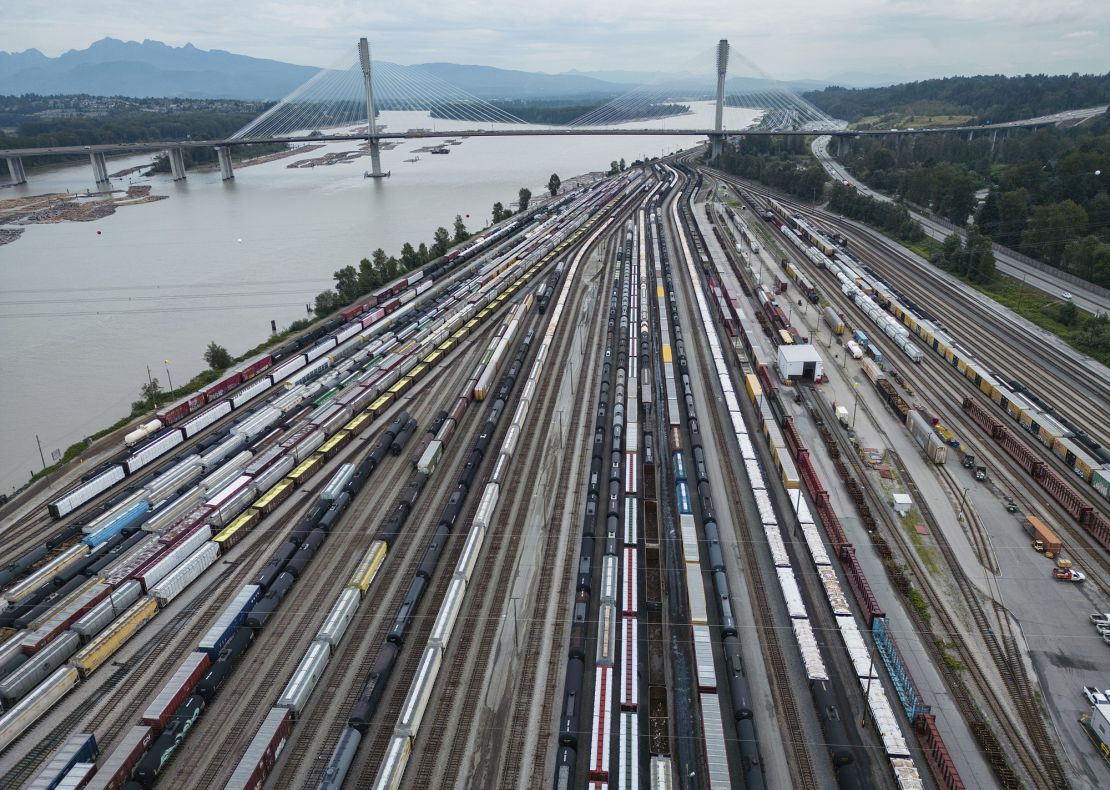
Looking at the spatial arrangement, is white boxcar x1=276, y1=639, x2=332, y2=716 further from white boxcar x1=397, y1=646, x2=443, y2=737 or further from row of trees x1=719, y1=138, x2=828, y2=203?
row of trees x1=719, y1=138, x2=828, y2=203


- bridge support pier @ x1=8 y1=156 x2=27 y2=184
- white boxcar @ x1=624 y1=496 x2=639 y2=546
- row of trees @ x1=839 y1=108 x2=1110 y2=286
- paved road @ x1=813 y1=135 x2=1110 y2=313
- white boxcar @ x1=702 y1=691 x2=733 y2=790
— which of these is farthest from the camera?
bridge support pier @ x1=8 y1=156 x2=27 y2=184

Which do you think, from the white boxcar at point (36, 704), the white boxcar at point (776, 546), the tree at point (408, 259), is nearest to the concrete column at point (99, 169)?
the tree at point (408, 259)

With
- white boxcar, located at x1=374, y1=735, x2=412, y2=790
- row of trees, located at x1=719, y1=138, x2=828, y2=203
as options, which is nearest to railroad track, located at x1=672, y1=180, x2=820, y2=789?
white boxcar, located at x1=374, y1=735, x2=412, y2=790

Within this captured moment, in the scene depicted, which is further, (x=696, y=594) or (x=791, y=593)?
(x=791, y=593)

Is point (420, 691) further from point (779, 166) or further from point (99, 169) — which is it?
point (99, 169)

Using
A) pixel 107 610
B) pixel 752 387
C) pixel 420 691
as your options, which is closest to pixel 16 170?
pixel 107 610

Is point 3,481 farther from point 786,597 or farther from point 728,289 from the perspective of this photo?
point 728,289
